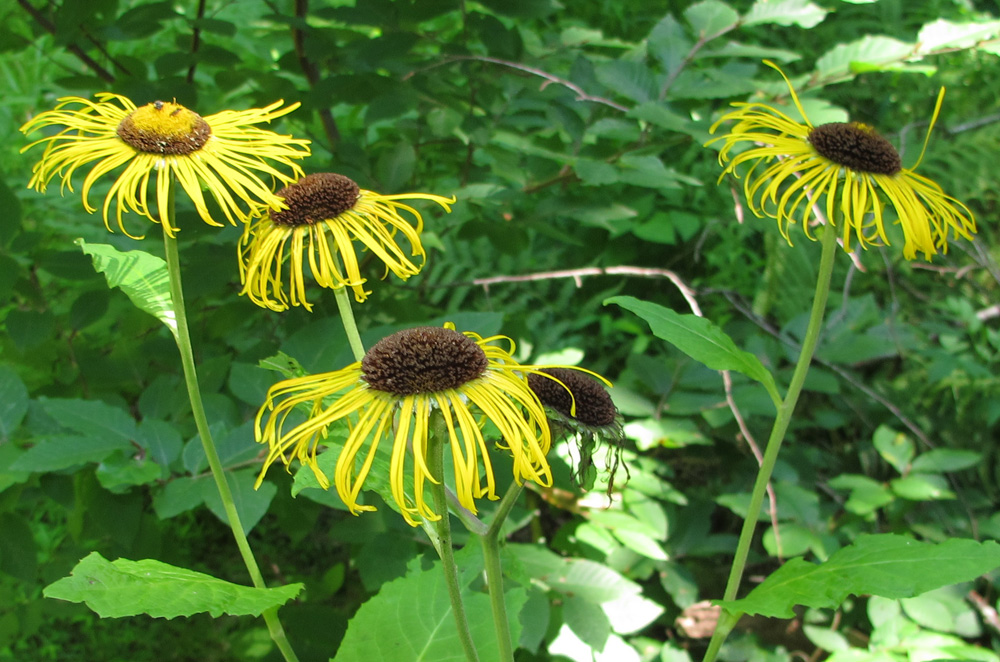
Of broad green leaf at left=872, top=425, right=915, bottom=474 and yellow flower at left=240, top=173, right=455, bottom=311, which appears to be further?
broad green leaf at left=872, top=425, right=915, bottom=474

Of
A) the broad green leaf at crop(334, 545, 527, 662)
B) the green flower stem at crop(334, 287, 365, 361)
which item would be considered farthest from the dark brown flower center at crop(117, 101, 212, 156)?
the broad green leaf at crop(334, 545, 527, 662)

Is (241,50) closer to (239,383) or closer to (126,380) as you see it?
(126,380)

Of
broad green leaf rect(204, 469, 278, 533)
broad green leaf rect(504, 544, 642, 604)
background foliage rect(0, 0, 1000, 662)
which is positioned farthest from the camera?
broad green leaf rect(504, 544, 642, 604)

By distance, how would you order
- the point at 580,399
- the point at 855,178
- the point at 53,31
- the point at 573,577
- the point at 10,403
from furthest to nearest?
the point at 53,31 < the point at 573,577 < the point at 10,403 < the point at 855,178 < the point at 580,399

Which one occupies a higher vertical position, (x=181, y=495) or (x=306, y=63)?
(x=306, y=63)

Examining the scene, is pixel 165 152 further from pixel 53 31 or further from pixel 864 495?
pixel 864 495

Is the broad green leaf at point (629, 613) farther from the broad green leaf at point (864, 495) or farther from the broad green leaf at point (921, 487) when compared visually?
the broad green leaf at point (921, 487)

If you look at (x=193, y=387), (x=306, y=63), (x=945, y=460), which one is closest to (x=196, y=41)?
(x=306, y=63)

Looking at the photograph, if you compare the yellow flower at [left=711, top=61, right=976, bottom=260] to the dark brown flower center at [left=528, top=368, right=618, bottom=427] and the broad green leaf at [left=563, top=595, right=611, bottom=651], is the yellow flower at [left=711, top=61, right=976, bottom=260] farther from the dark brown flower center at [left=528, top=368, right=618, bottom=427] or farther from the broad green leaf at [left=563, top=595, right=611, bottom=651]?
the broad green leaf at [left=563, top=595, right=611, bottom=651]
